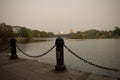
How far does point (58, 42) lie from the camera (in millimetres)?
4793

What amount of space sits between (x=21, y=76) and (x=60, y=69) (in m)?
1.44

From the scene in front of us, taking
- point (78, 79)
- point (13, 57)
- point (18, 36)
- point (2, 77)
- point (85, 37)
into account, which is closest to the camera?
point (78, 79)

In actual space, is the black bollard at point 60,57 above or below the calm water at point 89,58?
above

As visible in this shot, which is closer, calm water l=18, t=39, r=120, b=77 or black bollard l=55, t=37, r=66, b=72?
black bollard l=55, t=37, r=66, b=72

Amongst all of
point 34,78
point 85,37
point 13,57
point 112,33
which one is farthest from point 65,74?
point 112,33

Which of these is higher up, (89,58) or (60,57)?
(60,57)

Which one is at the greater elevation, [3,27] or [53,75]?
[3,27]

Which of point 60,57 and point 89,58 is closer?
point 60,57

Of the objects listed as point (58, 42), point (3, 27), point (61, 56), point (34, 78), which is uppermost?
point (3, 27)

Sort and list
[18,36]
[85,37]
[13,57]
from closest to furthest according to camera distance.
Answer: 1. [13,57]
2. [18,36]
3. [85,37]

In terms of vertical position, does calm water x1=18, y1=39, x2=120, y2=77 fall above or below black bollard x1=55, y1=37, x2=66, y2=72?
below

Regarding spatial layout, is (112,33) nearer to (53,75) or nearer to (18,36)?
(18,36)

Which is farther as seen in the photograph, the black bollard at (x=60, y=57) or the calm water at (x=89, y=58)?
the calm water at (x=89, y=58)

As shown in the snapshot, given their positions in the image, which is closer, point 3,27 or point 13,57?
point 13,57
